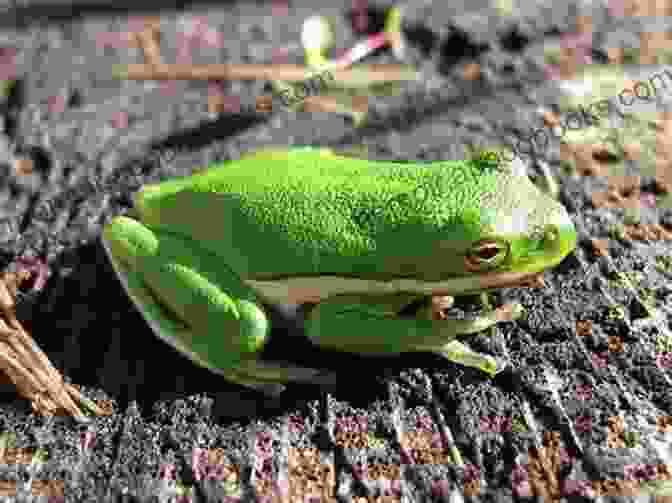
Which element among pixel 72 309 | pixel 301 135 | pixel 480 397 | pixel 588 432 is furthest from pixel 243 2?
pixel 588 432

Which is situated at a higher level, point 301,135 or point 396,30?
point 396,30

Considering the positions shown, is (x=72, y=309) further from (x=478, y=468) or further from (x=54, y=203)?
(x=478, y=468)

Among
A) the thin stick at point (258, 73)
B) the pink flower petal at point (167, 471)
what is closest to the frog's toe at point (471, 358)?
the pink flower petal at point (167, 471)

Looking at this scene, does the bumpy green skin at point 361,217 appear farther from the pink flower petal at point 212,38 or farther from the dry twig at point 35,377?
the pink flower petal at point 212,38

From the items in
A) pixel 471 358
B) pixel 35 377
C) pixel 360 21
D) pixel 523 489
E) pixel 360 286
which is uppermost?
pixel 360 21

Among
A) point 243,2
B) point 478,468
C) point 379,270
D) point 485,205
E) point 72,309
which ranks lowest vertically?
point 478,468

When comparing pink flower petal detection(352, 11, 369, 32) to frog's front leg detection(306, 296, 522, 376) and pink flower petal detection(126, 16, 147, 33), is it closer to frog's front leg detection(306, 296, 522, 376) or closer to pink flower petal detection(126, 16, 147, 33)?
pink flower petal detection(126, 16, 147, 33)

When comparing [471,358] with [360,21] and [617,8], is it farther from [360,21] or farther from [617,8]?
[617,8]

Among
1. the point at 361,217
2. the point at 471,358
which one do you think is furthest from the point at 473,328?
the point at 361,217
